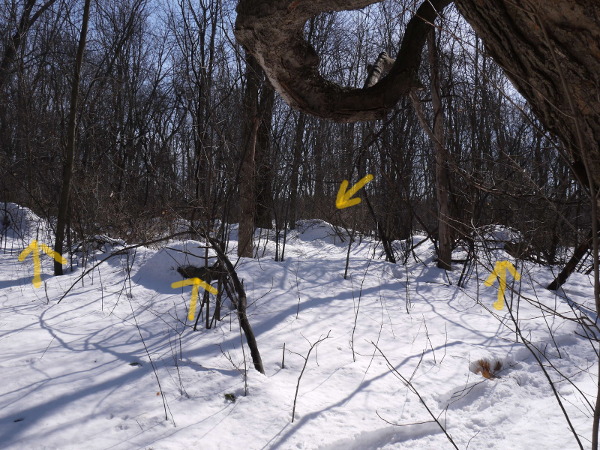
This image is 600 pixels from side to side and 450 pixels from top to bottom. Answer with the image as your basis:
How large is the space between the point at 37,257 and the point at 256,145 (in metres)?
3.66

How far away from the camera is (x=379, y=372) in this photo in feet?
10.4

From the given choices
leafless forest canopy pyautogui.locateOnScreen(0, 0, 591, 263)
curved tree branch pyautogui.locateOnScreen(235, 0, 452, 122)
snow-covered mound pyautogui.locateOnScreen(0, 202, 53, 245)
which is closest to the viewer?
curved tree branch pyautogui.locateOnScreen(235, 0, 452, 122)

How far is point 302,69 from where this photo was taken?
1883 millimetres

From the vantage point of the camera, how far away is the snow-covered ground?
7.66ft

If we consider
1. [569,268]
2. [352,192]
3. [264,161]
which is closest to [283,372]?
[352,192]

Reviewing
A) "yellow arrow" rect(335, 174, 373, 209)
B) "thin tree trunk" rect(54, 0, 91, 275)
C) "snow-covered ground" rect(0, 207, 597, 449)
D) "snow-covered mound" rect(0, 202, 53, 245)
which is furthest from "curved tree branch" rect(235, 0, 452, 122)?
"snow-covered mound" rect(0, 202, 53, 245)

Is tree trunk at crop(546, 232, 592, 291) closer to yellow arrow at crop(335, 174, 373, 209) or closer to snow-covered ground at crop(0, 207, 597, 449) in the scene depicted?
snow-covered ground at crop(0, 207, 597, 449)

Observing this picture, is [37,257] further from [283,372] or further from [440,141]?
[440,141]

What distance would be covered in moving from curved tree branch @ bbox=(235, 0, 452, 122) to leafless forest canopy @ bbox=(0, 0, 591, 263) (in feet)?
4.86

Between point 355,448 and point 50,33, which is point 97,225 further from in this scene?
point 355,448

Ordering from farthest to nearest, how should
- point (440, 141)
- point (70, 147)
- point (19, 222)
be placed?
point (19, 222), point (440, 141), point (70, 147)

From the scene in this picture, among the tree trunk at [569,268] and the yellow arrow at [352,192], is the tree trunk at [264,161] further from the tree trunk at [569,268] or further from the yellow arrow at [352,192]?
the tree trunk at [569,268]

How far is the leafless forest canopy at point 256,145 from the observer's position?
4.89 meters

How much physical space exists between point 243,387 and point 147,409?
0.55m
